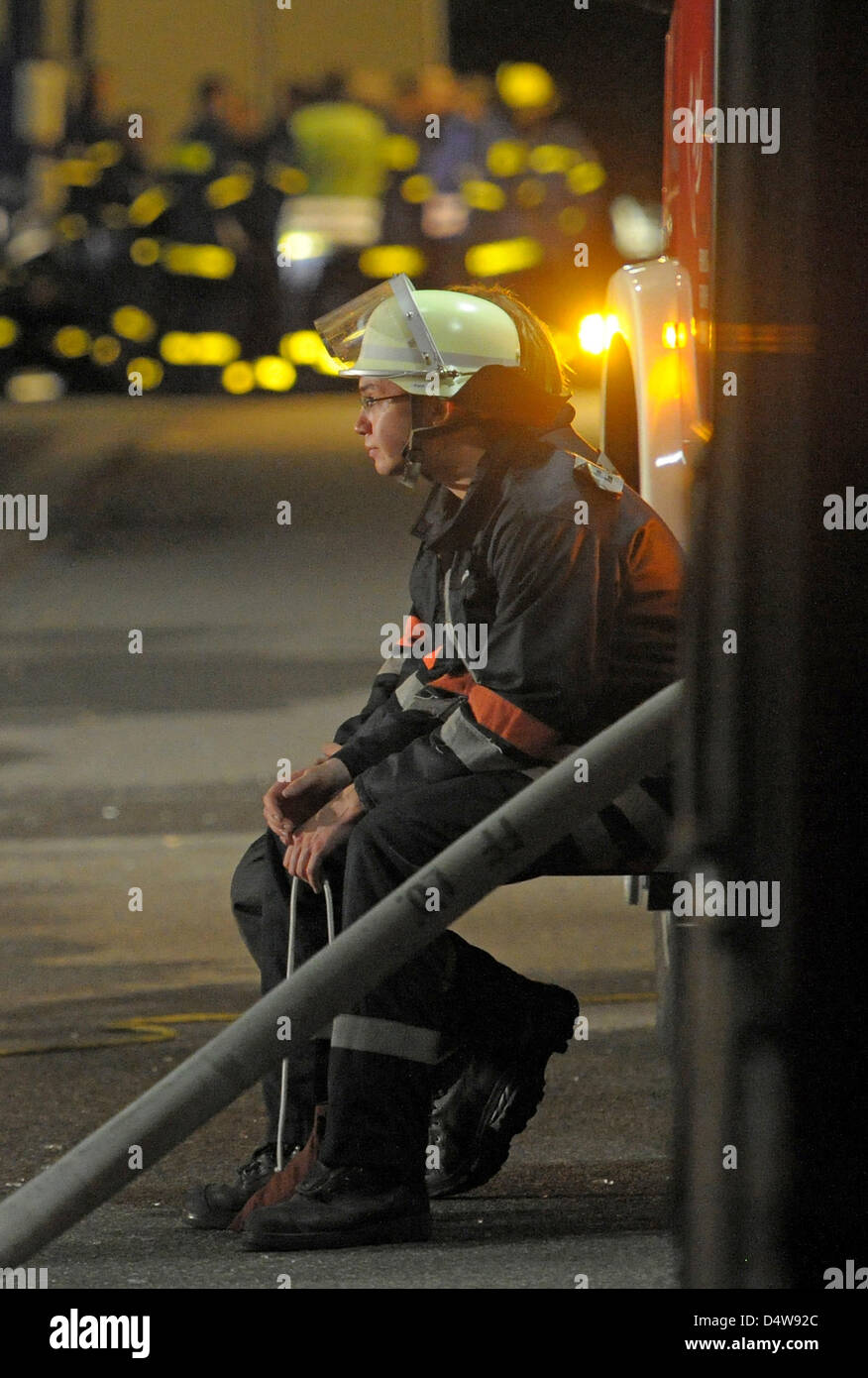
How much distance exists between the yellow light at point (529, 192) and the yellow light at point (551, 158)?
17 cm

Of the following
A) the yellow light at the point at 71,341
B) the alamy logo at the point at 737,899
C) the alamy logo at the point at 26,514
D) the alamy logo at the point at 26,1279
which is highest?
the yellow light at the point at 71,341

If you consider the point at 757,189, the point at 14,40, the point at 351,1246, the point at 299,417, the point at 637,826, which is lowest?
the point at 351,1246

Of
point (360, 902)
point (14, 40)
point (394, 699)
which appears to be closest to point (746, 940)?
point (360, 902)

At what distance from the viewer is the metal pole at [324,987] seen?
11.1 ft

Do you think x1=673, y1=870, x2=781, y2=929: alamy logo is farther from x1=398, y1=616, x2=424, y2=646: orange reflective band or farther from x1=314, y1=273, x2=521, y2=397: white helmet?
x1=398, y1=616, x2=424, y2=646: orange reflective band

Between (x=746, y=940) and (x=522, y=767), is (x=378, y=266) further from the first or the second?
(x=746, y=940)

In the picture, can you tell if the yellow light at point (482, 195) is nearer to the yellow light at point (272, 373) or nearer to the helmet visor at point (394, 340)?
the yellow light at point (272, 373)

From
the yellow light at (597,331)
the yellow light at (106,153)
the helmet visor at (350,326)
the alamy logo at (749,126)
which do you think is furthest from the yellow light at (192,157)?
the alamy logo at (749,126)

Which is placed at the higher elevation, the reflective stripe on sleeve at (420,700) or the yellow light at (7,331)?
the yellow light at (7,331)

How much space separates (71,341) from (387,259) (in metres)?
2.65

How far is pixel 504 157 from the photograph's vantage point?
2006 cm

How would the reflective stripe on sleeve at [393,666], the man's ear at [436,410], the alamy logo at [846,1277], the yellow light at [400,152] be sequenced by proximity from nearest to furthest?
the alamy logo at [846,1277], the man's ear at [436,410], the reflective stripe on sleeve at [393,666], the yellow light at [400,152]

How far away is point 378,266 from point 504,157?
52.0 inches
